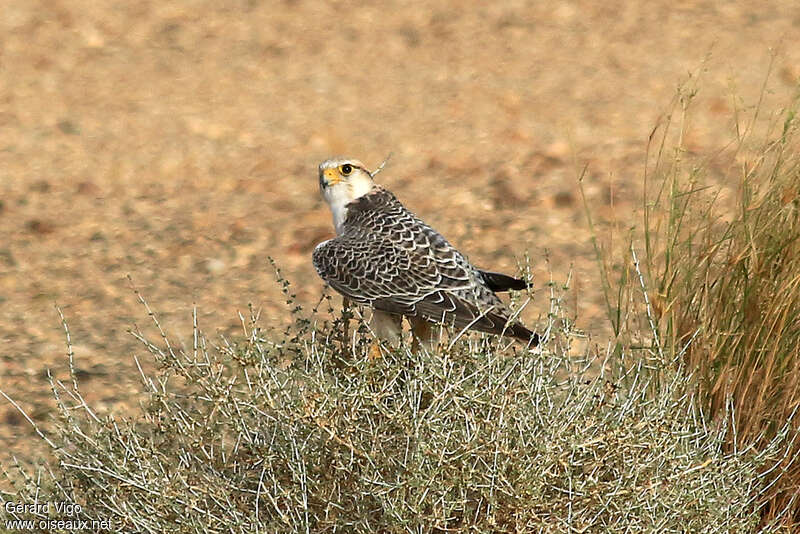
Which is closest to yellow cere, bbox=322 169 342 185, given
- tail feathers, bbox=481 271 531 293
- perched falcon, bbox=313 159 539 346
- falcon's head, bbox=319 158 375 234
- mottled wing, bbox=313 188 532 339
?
falcon's head, bbox=319 158 375 234

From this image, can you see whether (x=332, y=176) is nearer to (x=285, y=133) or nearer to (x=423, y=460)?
(x=423, y=460)

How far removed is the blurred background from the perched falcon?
4.39 ft

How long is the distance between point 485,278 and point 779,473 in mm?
1291

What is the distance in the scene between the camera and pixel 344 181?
4789 mm

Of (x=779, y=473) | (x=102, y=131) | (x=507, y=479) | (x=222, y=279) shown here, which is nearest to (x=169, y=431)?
(x=507, y=479)

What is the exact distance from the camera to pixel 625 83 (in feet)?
30.6

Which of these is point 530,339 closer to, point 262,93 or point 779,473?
point 779,473

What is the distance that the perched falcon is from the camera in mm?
4293

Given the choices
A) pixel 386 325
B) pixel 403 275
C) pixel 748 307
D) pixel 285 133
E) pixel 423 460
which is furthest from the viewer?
pixel 285 133

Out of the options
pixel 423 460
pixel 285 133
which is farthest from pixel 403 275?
pixel 285 133

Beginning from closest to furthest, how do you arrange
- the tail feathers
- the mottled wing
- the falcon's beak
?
the mottled wing, the tail feathers, the falcon's beak

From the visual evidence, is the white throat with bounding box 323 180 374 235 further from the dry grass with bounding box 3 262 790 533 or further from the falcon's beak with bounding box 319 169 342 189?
the dry grass with bounding box 3 262 790 533

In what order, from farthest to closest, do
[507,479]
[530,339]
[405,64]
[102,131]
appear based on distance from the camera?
[405,64] < [102,131] < [530,339] < [507,479]

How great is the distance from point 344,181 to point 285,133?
4.15m
